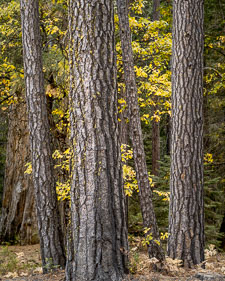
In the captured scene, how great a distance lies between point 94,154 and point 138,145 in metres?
2.29

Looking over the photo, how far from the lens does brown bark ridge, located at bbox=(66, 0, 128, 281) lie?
4133 millimetres

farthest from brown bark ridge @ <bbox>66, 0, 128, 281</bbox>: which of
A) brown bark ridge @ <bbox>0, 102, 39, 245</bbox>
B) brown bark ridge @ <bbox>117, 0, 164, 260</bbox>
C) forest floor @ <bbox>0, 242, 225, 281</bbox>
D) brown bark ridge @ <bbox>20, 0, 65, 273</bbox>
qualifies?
brown bark ridge @ <bbox>0, 102, 39, 245</bbox>

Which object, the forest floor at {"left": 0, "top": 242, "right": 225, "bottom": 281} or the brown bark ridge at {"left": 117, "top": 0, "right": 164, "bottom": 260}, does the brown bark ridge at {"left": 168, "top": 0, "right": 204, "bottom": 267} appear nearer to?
the forest floor at {"left": 0, "top": 242, "right": 225, "bottom": 281}

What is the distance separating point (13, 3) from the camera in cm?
884

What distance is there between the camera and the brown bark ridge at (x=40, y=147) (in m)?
6.65

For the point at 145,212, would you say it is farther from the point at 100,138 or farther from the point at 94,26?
the point at 94,26

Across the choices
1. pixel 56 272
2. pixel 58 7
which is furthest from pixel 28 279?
pixel 58 7

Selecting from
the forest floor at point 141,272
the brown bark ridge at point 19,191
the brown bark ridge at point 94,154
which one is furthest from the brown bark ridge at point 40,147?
the brown bark ridge at point 19,191

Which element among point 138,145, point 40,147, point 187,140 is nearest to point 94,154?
point 138,145

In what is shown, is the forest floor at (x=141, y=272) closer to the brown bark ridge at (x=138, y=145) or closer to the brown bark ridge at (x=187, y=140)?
the brown bark ridge at (x=138, y=145)

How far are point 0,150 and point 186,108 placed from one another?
13.1 meters

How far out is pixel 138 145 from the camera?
634cm

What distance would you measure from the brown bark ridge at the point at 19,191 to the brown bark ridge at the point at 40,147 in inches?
198

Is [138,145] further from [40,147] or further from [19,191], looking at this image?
[19,191]
